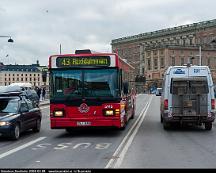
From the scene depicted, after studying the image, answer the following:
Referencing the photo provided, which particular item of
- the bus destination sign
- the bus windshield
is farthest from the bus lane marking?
the bus destination sign

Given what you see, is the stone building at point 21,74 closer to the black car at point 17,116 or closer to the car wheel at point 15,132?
the black car at point 17,116

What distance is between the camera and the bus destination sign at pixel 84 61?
16984 millimetres

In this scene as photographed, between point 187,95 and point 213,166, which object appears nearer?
point 213,166

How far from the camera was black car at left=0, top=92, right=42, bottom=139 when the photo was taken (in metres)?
15.9

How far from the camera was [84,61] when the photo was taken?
1703cm

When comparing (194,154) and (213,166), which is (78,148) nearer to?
(194,154)

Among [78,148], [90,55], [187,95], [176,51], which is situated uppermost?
[176,51]

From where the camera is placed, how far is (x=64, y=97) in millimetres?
16844

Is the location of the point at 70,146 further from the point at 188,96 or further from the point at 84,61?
the point at 188,96

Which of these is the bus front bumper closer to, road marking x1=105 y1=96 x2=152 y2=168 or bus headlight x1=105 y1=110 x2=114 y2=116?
bus headlight x1=105 y1=110 x2=114 y2=116

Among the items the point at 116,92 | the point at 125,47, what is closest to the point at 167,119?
the point at 116,92

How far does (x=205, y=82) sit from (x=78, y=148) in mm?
7418

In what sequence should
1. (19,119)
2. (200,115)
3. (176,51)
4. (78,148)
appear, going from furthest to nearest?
(176,51) → (200,115) → (19,119) → (78,148)

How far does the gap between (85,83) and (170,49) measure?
12654cm
